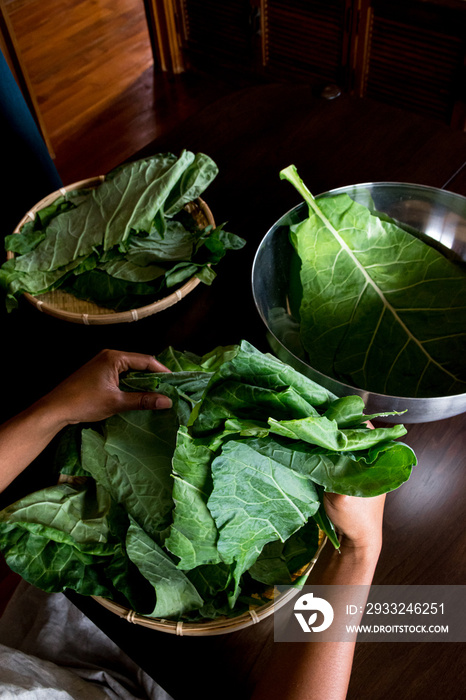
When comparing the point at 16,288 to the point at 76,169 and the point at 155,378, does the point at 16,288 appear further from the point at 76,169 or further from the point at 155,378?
the point at 76,169

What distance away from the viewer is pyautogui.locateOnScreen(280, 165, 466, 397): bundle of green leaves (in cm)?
92

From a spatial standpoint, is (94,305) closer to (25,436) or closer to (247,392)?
(25,436)

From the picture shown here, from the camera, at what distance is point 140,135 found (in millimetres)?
3025

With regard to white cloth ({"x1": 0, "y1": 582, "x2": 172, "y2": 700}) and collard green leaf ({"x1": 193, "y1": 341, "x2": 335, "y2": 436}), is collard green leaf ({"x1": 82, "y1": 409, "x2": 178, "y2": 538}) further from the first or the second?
white cloth ({"x1": 0, "y1": 582, "x2": 172, "y2": 700})

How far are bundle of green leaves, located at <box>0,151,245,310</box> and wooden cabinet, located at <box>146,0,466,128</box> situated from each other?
161 centimetres

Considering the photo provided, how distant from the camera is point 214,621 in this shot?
767 mm

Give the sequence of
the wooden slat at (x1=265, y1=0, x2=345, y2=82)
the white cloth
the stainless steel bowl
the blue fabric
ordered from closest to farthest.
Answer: the white cloth → the stainless steel bowl → the blue fabric → the wooden slat at (x1=265, y1=0, x2=345, y2=82)

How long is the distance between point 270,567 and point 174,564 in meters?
0.13

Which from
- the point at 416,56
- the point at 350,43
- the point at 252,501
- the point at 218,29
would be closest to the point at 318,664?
the point at 252,501

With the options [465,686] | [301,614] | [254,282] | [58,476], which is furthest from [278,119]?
[465,686]

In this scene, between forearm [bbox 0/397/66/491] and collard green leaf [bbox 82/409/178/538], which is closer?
collard green leaf [bbox 82/409/178/538]

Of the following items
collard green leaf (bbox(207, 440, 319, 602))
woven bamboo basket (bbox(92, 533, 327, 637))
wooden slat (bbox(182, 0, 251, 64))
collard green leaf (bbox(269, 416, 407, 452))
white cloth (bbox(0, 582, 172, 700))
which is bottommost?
wooden slat (bbox(182, 0, 251, 64))

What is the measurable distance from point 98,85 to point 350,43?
1.60 metres

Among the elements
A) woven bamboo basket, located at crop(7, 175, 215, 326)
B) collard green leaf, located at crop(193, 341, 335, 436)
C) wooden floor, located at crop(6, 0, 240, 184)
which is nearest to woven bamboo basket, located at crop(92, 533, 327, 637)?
collard green leaf, located at crop(193, 341, 335, 436)
